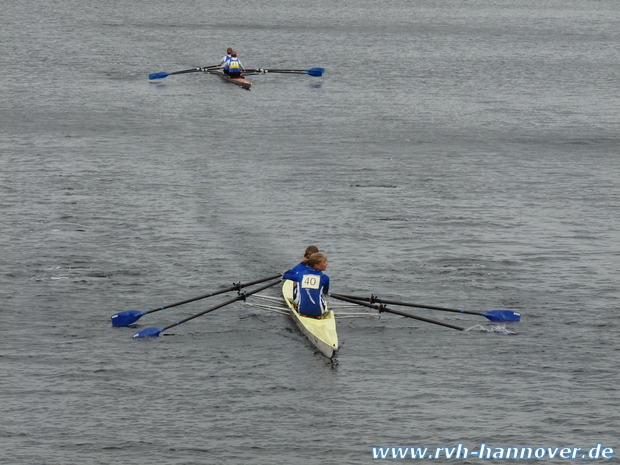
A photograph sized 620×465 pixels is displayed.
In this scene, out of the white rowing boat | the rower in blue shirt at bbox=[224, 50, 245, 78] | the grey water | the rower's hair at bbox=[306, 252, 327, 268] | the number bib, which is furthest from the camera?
the rower in blue shirt at bbox=[224, 50, 245, 78]

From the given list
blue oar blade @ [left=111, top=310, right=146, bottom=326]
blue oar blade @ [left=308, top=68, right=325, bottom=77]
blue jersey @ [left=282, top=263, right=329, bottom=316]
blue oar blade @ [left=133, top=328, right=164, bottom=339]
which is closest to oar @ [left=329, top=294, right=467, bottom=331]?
blue jersey @ [left=282, top=263, right=329, bottom=316]

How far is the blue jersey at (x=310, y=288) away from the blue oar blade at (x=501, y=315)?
634 centimetres

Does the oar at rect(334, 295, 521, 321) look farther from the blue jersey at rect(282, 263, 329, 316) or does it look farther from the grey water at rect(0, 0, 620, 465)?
the blue jersey at rect(282, 263, 329, 316)

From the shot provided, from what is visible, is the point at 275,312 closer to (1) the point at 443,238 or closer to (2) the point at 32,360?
(2) the point at 32,360

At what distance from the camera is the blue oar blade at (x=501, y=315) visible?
38.2 meters

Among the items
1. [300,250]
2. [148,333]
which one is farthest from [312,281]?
[300,250]

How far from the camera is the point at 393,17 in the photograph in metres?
145

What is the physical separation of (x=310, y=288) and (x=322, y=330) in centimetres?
149

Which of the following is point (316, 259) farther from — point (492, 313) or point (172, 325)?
point (492, 313)

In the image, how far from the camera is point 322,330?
116 ft

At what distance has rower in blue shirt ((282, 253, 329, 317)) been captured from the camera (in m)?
35.1

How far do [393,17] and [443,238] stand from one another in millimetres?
100107

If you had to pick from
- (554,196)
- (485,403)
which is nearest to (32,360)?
(485,403)

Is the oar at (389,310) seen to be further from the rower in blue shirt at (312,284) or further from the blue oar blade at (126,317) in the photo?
the blue oar blade at (126,317)
